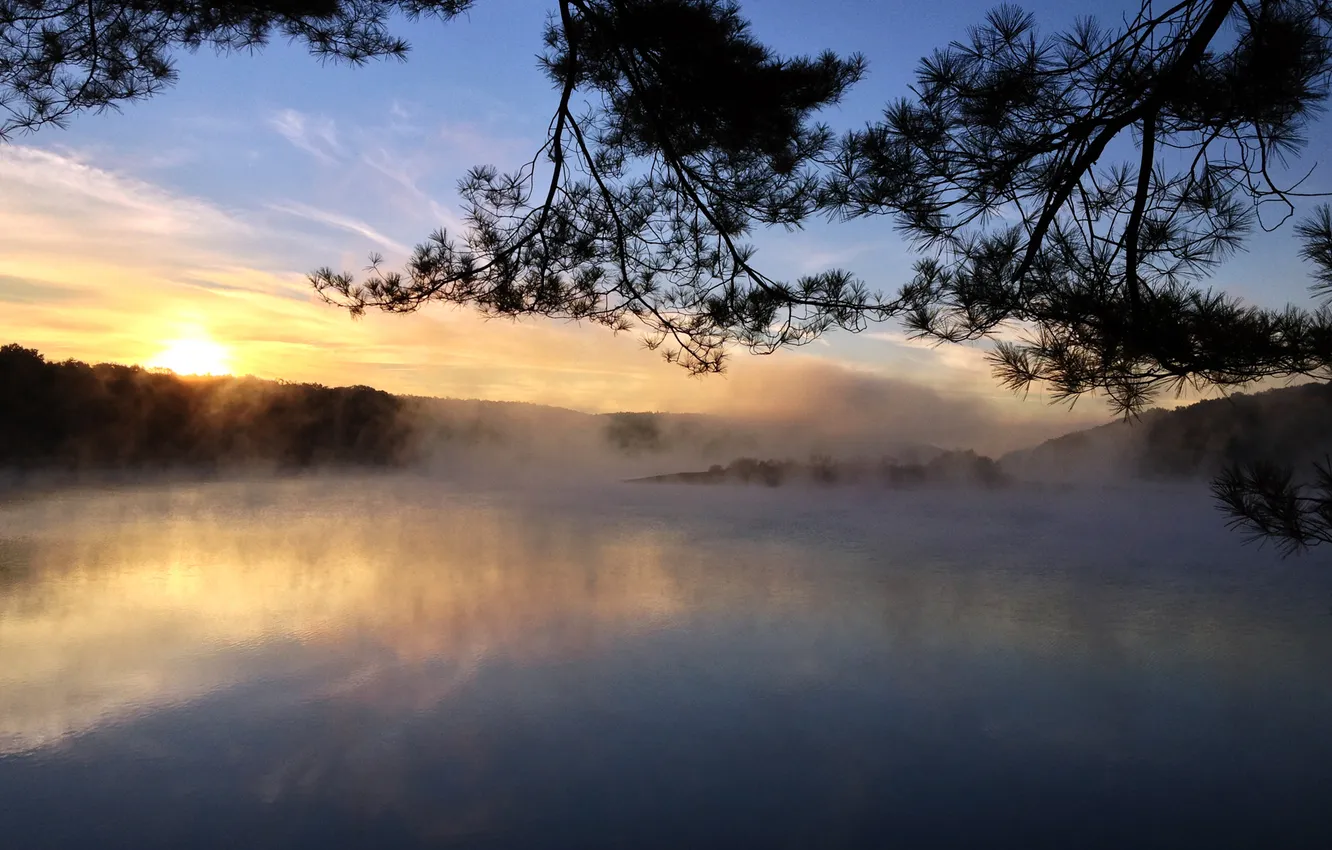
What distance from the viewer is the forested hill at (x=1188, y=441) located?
4316mm

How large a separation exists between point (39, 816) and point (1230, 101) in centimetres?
315

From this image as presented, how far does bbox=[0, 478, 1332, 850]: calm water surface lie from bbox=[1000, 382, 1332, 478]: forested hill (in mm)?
869

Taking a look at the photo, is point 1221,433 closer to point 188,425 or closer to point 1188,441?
point 1188,441

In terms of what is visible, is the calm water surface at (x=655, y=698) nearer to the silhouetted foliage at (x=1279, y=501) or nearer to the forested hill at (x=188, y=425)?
the silhouetted foliage at (x=1279, y=501)

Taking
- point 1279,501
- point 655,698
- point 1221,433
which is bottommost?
point 655,698

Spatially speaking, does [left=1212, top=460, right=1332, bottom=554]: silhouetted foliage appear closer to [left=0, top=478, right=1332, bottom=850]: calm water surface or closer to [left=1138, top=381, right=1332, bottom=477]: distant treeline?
[left=0, top=478, right=1332, bottom=850]: calm water surface

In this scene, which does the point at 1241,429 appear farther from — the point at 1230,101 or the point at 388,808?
the point at 388,808

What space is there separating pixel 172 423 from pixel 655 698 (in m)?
8.26

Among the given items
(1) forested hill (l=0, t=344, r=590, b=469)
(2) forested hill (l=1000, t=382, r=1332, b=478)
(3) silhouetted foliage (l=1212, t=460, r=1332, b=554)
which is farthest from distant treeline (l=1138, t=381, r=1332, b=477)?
(1) forested hill (l=0, t=344, r=590, b=469)

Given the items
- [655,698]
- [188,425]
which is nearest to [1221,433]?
[655,698]

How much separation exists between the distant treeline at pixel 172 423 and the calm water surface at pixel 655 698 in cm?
439

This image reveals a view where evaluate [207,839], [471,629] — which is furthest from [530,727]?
[471,629]

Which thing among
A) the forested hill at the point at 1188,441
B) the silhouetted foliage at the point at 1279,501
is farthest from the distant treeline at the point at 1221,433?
the silhouetted foliage at the point at 1279,501

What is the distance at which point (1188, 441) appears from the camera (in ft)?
21.9
